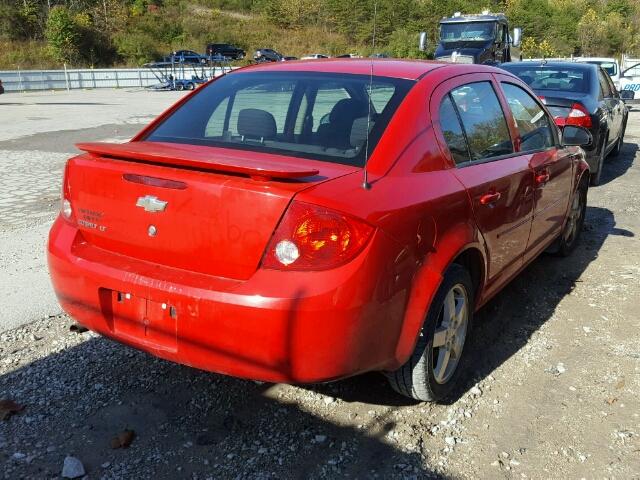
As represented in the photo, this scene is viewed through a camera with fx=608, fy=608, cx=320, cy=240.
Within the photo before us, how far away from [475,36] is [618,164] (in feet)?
38.2

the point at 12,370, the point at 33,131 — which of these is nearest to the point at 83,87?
the point at 33,131

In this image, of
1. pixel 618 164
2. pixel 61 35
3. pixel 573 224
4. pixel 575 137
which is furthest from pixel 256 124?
pixel 61 35

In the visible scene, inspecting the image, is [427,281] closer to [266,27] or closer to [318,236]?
[318,236]

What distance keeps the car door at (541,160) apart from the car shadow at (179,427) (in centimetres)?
185

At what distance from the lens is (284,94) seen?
3.45 meters

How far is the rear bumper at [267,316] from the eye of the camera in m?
2.30

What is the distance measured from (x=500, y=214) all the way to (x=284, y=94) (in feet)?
4.53

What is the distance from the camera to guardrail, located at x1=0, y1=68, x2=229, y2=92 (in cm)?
3225

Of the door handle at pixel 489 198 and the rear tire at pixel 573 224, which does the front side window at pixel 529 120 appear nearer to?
the door handle at pixel 489 198

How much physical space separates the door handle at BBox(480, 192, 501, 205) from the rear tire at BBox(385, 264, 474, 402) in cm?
38

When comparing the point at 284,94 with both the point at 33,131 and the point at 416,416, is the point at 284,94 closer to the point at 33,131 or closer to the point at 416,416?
the point at 416,416

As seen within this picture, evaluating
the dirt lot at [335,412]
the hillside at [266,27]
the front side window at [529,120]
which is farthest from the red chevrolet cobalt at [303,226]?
the hillside at [266,27]

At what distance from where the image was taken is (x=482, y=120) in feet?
11.4

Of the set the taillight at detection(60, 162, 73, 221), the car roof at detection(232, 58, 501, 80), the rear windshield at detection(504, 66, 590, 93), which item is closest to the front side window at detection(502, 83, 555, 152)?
the car roof at detection(232, 58, 501, 80)
